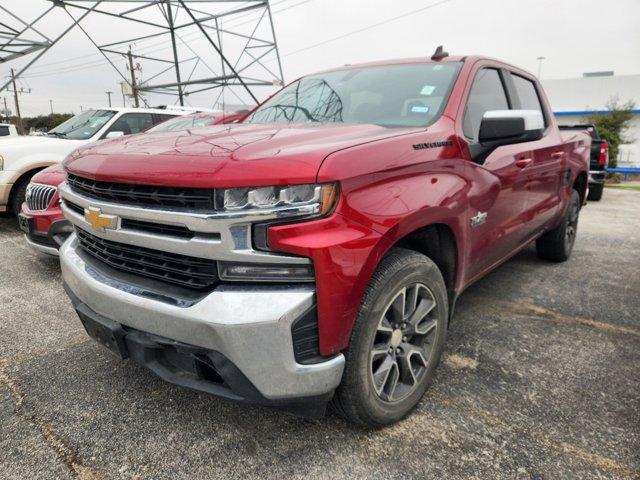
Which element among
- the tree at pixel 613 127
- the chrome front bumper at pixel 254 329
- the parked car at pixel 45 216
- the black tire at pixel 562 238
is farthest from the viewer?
the tree at pixel 613 127

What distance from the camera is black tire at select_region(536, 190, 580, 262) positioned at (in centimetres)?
452

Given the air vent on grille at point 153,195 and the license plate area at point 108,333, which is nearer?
the air vent on grille at point 153,195

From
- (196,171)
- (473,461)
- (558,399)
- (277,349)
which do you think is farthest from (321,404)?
(558,399)

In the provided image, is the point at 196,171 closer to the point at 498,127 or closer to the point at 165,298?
the point at 165,298

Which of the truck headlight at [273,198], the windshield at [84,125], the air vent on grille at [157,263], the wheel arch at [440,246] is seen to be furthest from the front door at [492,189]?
the windshield at [84,125]

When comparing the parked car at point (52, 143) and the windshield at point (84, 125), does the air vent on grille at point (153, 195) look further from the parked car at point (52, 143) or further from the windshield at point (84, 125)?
the windshield at point (84, 125)

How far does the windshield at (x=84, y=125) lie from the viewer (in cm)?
668

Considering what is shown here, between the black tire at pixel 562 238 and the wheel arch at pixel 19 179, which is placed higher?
the wheel arch at pixel 19 179

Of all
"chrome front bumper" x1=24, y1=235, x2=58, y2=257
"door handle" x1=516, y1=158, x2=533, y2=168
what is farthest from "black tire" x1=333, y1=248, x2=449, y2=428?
"chrome front bumper" x1=24, y1=235, x2=58, y2=257

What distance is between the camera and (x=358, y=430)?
205cm

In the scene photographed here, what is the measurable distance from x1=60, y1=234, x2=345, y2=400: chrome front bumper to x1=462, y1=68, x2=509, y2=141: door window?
1498 millimetres

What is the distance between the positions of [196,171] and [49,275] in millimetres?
3449

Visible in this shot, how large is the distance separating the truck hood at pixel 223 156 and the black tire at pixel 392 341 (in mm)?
540

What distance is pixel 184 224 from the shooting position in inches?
63.6
